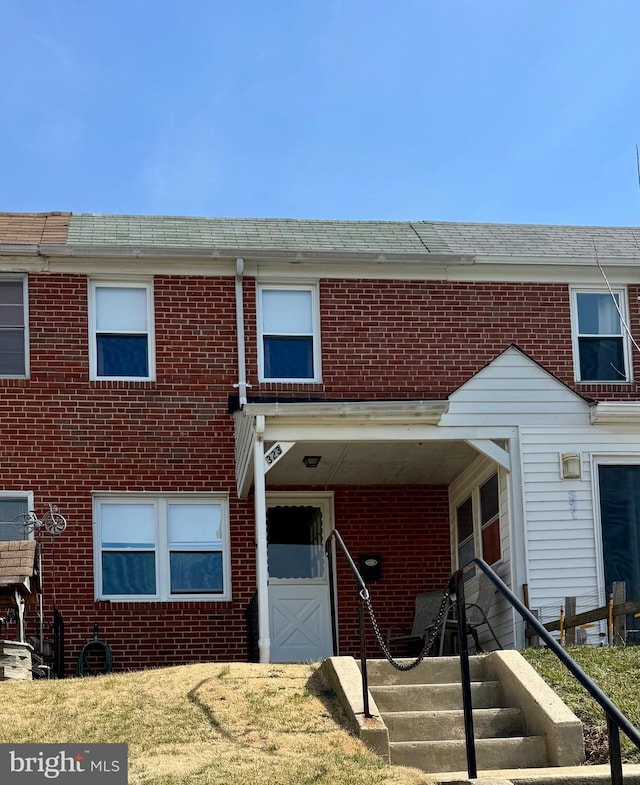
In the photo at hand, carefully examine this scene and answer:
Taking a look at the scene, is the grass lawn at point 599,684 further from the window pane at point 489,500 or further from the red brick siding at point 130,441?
the red brick siding at point 130,441

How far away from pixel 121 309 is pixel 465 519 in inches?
203

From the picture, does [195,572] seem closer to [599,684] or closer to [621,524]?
[621,524]

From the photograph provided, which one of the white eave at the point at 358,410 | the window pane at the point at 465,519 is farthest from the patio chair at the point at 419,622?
the white eave at the point at 358,410

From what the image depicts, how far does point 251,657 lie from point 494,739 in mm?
6044

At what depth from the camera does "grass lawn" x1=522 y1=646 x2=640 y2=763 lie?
9195 mm

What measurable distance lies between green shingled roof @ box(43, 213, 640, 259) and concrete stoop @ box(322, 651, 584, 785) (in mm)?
7169

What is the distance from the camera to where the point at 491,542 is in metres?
15.7

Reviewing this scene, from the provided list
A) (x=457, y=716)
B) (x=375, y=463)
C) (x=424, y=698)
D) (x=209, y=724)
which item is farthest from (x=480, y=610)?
(x=209, y=724)

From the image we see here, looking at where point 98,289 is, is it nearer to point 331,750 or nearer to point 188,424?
point 188,424

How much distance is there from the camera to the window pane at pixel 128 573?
51.4ft

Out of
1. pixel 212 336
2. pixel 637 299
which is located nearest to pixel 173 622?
pixel 212 336

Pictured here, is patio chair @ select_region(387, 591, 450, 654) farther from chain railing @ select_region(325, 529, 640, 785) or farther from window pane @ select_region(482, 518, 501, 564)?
chain railing @ select_region(325, 529, 640, 785)

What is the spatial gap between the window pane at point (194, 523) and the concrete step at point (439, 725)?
6643mm

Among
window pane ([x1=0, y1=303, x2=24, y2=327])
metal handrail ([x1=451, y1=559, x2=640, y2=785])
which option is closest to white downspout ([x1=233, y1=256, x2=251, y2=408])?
window pane ([x1=0, y1=303, x2=24, y2=327])
